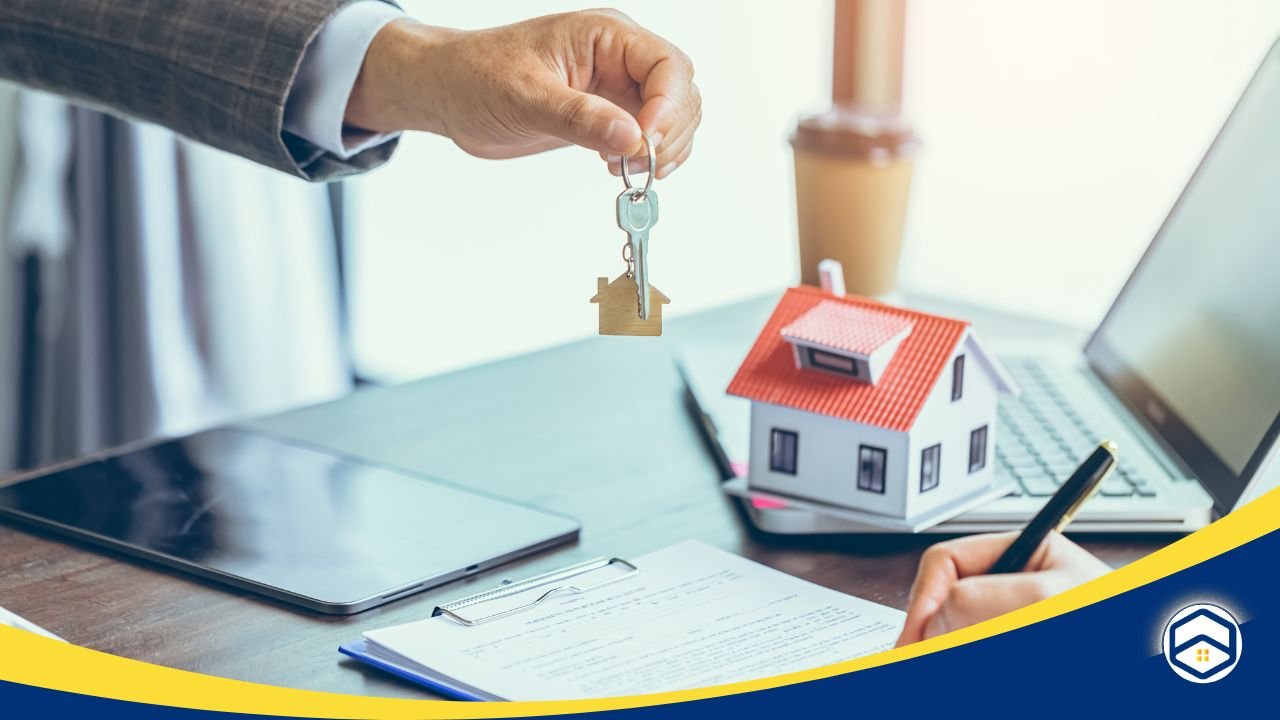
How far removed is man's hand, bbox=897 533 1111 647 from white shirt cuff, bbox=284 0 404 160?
0.59m

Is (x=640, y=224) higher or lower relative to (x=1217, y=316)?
higher

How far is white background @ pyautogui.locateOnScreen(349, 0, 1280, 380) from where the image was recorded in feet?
Answer: 6.44

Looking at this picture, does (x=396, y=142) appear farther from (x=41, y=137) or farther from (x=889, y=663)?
(x=41, y=137)

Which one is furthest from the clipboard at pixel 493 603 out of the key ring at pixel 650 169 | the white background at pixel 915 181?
the white background at pixel 915 181

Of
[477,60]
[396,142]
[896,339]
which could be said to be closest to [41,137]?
[396,142]

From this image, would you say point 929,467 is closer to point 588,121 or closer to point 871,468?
point 871,468

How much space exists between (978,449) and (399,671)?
1.49 feet

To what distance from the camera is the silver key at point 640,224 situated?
0.78 metres

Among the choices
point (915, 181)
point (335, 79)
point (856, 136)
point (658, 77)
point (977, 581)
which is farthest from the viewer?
point (915, 181)

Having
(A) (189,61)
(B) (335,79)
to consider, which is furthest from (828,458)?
(A) (189,61)

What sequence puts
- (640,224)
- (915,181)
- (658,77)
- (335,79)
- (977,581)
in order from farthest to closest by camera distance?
(915,181), (335,79), (658,77), (640,224), (977,581)

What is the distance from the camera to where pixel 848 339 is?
3.03ft

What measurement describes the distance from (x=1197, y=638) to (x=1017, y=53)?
1721 millimetres

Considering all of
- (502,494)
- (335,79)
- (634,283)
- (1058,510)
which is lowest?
(502,494)
